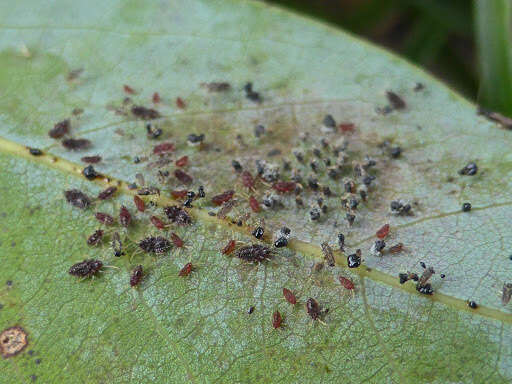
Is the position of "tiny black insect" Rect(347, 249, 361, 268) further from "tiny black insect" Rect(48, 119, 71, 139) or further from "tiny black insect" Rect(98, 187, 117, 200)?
"tiny black insect" Rect(48, 119, 71, 139)

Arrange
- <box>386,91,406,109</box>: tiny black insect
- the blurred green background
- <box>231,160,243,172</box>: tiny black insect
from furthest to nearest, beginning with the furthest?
the blurred green background → <box>386,91,406,109</box>: tiny black insect → <box>231,160,243,172</box>: tiny black insect

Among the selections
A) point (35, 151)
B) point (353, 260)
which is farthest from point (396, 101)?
point (35, 151)

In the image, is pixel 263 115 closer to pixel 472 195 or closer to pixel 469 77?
pixel 472 195

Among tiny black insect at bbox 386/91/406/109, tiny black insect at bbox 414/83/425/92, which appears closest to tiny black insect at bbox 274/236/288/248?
tiny black insect at bbox 386/91/406/109

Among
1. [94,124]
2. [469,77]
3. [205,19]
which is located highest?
[205,19]

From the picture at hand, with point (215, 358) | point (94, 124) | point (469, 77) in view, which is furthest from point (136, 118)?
point (469, 77)
